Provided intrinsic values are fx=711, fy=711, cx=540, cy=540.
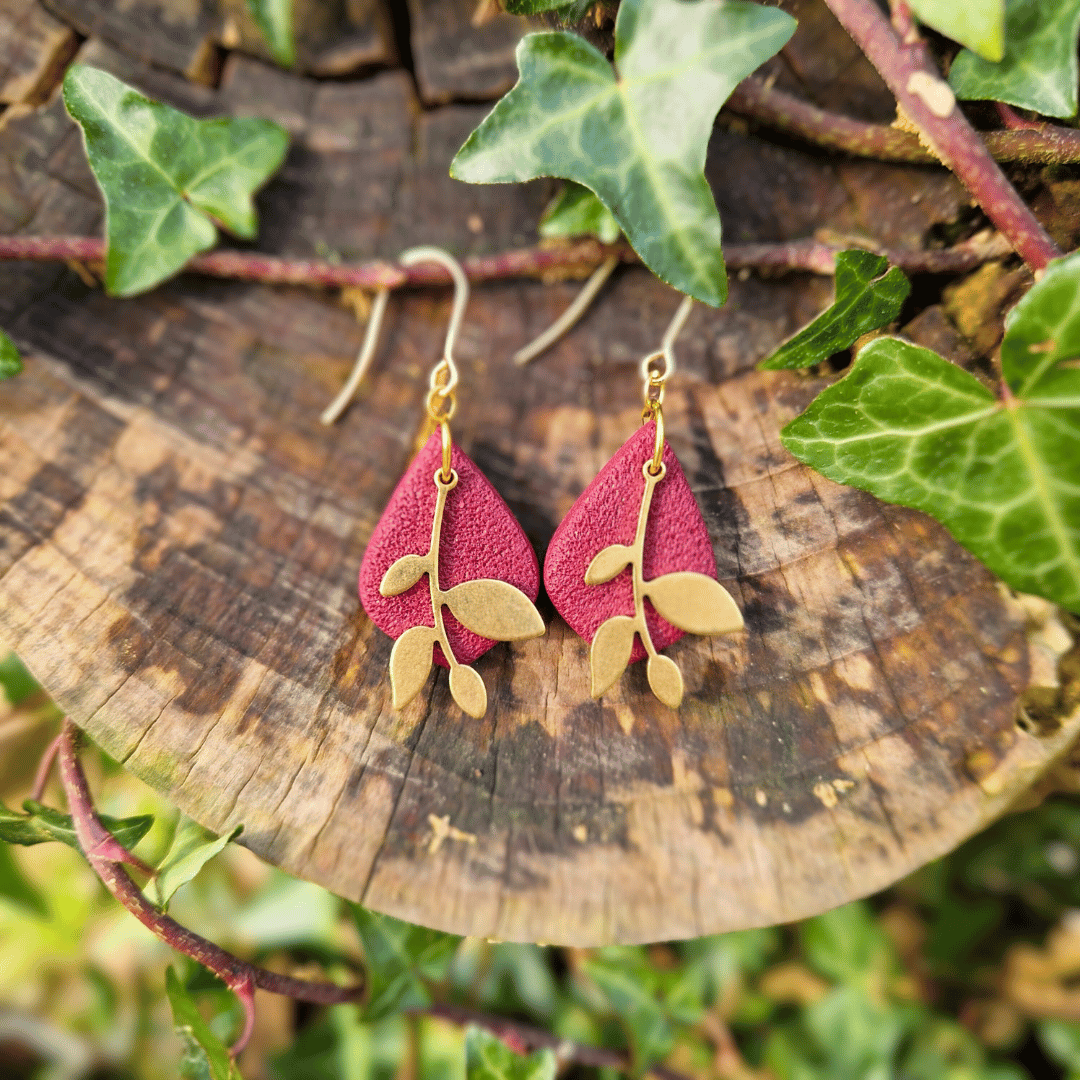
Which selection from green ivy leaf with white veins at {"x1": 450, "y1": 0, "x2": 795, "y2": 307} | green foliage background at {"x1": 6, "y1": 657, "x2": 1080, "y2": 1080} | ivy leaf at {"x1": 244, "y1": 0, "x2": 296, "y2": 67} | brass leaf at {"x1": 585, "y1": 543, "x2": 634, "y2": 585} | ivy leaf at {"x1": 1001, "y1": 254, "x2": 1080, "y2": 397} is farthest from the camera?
green foliage background at {"x1": 6, "y1": 657, "x2": 1080, "y2": 1080}

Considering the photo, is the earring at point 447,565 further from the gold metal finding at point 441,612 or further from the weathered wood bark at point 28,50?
the weathered wood bark at point 28,50

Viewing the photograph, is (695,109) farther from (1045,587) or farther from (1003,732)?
(1003,732)

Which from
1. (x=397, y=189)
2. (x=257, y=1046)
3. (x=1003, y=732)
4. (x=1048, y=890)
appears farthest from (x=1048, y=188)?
(x=257, y=1046)

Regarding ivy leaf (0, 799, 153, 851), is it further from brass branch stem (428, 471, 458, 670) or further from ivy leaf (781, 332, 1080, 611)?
ivy leaf (781, 332, 1080, 611)

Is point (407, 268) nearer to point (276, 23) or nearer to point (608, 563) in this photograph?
point (276, 23)

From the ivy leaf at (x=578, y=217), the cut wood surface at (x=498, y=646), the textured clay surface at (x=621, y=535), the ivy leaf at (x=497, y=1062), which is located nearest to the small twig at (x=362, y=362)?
the cut wood surface at (x=498, y=646)

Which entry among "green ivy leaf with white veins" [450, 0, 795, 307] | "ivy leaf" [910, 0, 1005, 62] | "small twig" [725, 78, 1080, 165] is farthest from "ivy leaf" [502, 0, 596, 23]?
"ivy leaf" [910, 0, 1005, 62]

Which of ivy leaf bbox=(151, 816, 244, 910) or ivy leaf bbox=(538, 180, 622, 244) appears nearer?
ivy leaf bbox=(151, 816, 244, 910)
